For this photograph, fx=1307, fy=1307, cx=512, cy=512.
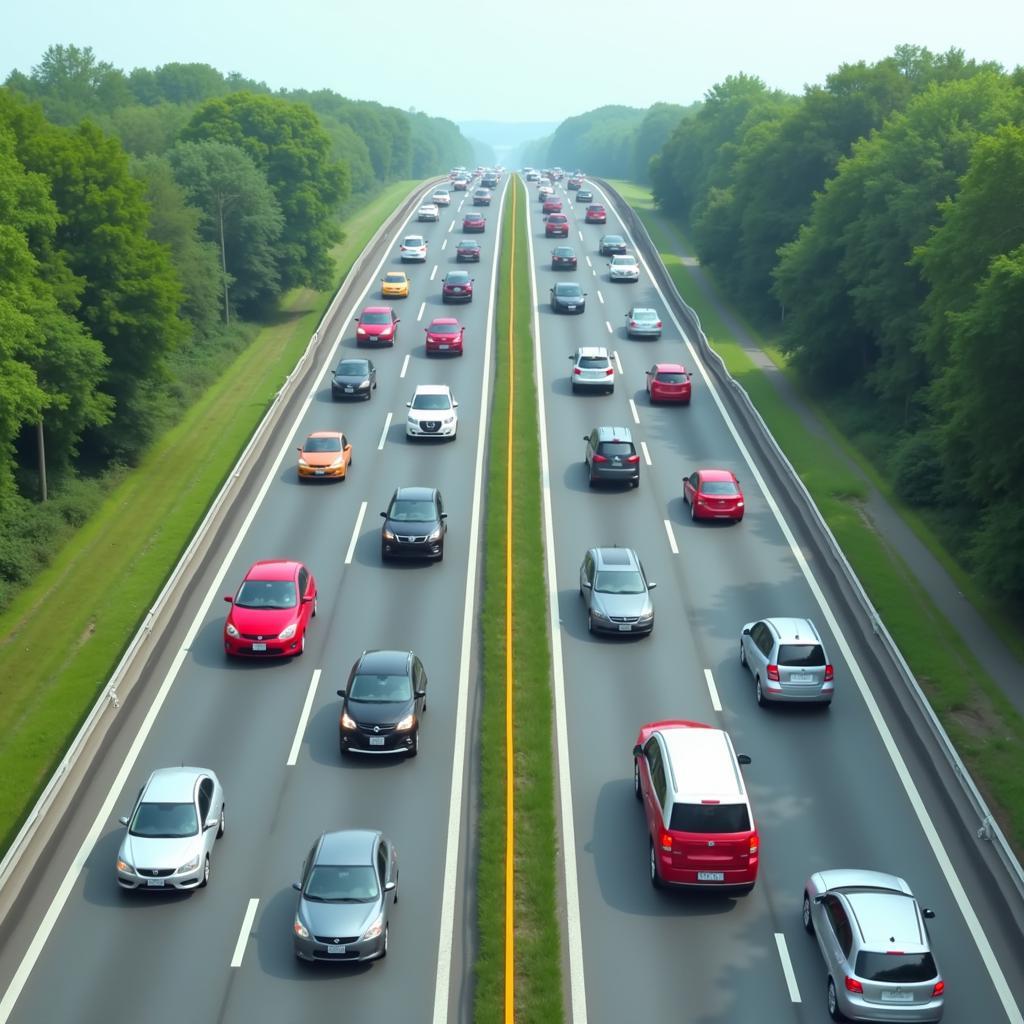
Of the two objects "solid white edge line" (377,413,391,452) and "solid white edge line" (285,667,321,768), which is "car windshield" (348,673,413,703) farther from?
"solid white edge line" (377,413,391,452)

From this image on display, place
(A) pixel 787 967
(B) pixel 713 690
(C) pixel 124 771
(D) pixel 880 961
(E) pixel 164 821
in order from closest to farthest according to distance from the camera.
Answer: (D) pixel 880 961 → (A) pixel 787 967 → (E) pixel 164 821 → (C) pixel 124 771 → (B) pixel 713 690

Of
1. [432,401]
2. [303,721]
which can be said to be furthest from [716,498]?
[303,721]

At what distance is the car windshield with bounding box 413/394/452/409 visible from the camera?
51.4 meters

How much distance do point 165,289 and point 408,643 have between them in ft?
82.4

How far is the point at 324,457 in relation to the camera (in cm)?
4597

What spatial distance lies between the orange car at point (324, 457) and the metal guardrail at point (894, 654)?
15723 millimetres

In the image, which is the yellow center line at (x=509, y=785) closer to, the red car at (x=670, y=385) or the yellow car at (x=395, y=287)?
the red car at (x=670, y=385)

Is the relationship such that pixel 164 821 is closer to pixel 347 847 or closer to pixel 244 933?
pixel 244 933

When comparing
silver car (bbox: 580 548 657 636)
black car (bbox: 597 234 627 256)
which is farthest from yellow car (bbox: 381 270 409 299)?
silver car (bbox: 580 548 657 636)

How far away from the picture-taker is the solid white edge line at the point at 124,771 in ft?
70.2

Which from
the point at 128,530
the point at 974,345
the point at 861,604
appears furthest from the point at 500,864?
the point at 128,530

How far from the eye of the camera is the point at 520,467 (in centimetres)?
4747

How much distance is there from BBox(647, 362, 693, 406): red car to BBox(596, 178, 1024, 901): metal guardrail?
234cm

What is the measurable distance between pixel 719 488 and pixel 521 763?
17232mm
